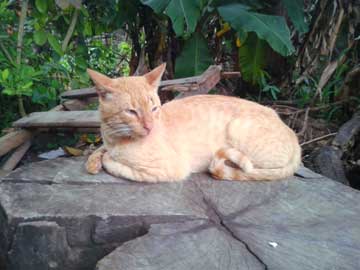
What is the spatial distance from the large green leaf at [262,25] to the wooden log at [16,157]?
2335mm

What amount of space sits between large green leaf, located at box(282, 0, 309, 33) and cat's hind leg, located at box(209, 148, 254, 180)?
2.55 metres

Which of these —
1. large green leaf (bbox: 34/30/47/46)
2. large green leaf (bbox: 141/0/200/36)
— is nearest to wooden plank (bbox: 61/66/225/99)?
large green leaf (bbox: 141/0/200/36)

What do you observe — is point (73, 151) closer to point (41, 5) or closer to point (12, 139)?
point (12, 139)

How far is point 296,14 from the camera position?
4.57 meters

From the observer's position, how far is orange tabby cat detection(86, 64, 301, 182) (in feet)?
7.50

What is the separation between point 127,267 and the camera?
156 cm

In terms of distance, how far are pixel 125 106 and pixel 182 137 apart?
0.49 m

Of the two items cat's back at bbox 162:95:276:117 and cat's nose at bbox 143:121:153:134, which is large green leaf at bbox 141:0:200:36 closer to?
cat's back at bbox 162:95:276:117

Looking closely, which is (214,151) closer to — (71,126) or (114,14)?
(71,126)

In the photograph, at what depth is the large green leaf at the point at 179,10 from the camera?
4.09 meters

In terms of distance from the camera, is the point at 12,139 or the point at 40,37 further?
the point at 40,37

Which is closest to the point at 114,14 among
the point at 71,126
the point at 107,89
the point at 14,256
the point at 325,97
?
the point at 71,126

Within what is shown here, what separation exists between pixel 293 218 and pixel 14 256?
133cm

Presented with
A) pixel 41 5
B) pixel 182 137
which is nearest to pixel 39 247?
pixel 182 137
